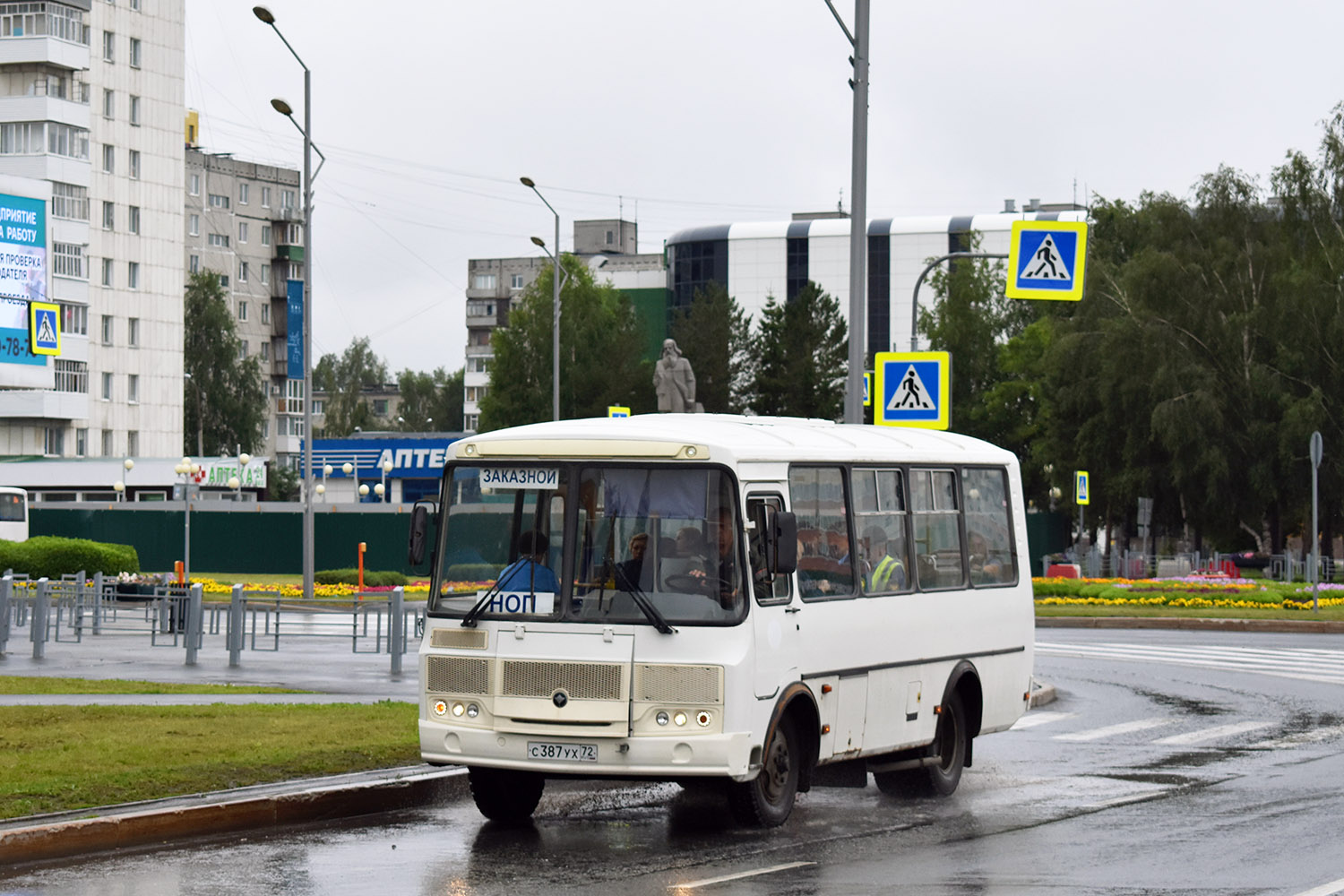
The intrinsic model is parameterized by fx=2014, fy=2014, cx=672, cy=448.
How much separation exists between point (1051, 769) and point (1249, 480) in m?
52.3

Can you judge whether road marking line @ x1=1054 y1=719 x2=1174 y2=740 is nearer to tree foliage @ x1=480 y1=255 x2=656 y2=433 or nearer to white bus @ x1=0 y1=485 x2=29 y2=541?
white bus @ x1=0 y1=485 x2=29 y2=541

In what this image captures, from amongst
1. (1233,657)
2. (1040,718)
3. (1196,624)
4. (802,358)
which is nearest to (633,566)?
(1040,718)

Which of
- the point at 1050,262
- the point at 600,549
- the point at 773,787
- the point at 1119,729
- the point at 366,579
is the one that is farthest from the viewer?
the point at 366,579

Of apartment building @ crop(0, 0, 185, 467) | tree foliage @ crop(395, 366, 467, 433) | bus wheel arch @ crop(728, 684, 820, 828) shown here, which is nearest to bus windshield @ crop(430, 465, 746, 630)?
bus wheel arch @ crop(728, 684, 820, 828)

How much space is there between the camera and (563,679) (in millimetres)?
11531

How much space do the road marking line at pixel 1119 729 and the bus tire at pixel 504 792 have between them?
6763 millimetres

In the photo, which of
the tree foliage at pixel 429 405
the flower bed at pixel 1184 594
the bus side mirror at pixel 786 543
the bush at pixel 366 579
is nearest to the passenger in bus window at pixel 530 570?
the bus side mirror at pixel 786 543

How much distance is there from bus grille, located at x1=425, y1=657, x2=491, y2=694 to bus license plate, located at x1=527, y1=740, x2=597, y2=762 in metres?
0.47

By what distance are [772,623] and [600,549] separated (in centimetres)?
110

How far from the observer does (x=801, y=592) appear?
12.3 meters

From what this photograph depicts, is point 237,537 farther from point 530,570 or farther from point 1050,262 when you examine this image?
point 530,570

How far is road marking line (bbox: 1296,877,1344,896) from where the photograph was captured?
371 inches

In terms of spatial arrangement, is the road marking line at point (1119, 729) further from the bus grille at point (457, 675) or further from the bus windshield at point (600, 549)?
the bus grille at point (457, 675)

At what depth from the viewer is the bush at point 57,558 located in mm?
45125
